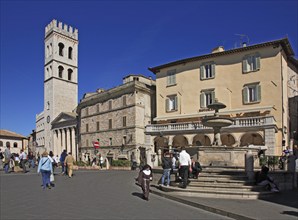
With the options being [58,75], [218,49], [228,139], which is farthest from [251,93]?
[58,75]

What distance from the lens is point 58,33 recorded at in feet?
240

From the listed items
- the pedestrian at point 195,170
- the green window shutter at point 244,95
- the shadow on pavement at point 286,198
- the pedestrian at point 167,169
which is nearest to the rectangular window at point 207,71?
the green window shutter at point 244,95

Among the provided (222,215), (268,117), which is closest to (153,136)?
(268,117)

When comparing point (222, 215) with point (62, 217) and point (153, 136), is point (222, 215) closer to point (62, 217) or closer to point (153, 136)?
point (62, 217)

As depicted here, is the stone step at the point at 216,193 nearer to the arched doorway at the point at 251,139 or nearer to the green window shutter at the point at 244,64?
the arched doorway at the point at 251,139

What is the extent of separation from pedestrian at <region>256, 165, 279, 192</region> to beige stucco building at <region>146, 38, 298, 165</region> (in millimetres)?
16381

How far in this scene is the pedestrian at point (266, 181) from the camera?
1220cm

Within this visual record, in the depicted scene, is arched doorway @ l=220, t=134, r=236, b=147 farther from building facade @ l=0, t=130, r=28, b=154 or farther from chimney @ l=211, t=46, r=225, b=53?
building facade @ l=0, t=130, r=28, b=154

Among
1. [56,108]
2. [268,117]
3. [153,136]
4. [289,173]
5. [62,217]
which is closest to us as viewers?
[62,217]

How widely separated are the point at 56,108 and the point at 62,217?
210 ft

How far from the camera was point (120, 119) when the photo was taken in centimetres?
4691

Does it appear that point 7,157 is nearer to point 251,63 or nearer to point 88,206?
point 88,206

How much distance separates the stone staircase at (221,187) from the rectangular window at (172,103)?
24.9 m

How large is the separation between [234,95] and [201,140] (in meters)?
5.95
